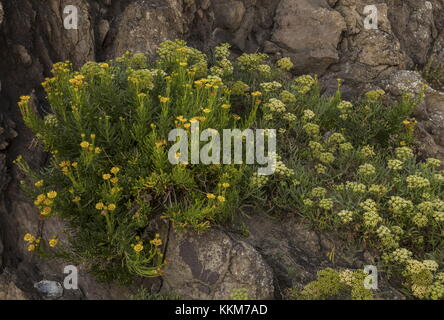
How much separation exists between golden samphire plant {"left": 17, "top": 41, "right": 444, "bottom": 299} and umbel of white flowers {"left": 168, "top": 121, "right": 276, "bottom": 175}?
12cm

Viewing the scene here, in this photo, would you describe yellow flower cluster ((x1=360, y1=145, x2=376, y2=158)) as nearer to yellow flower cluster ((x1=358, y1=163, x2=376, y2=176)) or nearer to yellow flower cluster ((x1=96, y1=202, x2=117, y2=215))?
yellow flower cluster ((x1=358, y1=163, x2=376, y2=176))

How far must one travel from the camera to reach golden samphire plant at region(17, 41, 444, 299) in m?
4.94

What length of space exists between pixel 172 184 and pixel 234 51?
15.9 ft

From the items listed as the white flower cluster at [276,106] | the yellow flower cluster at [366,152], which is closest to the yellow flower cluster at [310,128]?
the white flower cluster at [276,106]

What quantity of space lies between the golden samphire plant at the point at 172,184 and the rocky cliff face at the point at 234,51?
1.02ft

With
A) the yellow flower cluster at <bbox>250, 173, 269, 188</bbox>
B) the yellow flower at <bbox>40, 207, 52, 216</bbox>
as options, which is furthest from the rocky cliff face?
the yellow flower at <bbox>40, 207, 52, 216</bbox>

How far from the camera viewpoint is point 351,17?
9430 mm

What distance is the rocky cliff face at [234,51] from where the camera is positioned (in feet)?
16.9

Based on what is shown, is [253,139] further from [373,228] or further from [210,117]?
[373,228]

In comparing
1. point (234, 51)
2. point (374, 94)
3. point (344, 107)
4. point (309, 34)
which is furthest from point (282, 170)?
point (309, 34)

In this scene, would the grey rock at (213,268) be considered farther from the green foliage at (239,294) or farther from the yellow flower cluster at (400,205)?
the yellow flower cluster at (400,205)

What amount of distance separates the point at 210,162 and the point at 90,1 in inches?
172

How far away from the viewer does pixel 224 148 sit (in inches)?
212

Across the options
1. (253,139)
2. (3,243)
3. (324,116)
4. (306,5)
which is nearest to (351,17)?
(306,5)
